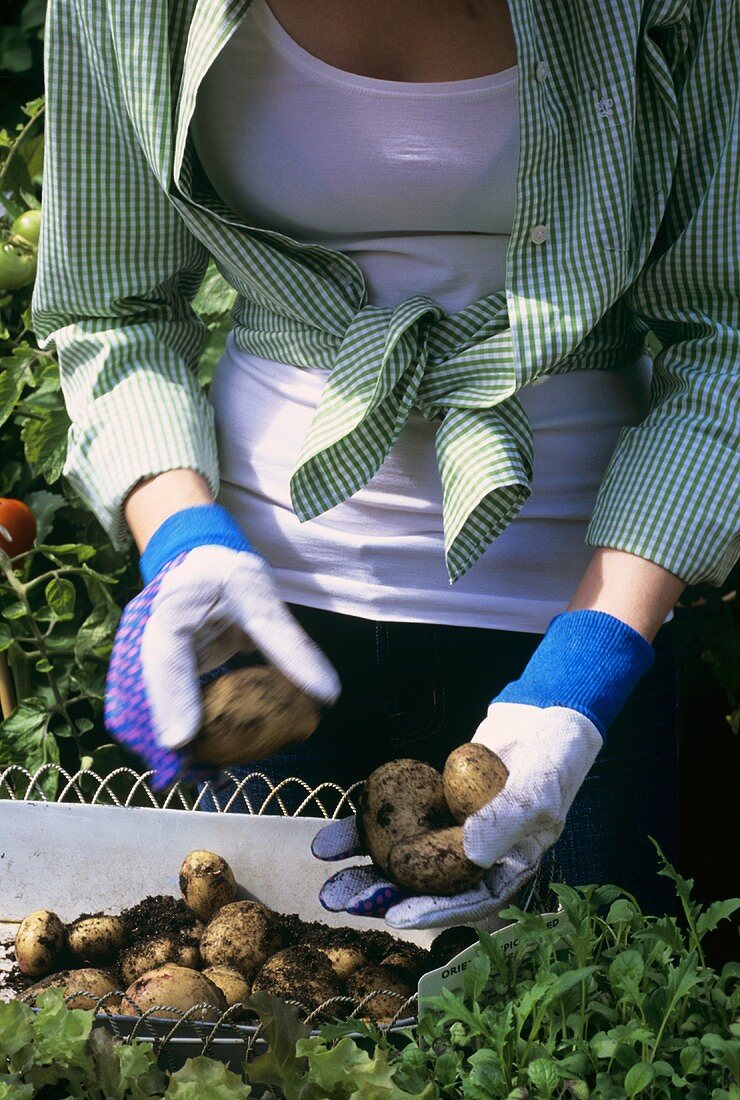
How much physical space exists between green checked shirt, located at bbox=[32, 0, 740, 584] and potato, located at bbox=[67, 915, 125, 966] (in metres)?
0.41

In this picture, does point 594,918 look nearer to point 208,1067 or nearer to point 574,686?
point 574,686

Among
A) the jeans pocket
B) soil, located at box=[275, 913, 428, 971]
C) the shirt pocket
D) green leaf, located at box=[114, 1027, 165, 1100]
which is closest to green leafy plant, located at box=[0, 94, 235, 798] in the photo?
soil, located at box=[275, 913, 428, 971]

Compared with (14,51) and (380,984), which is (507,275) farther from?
(14,51)

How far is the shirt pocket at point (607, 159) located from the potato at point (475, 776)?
432 millimetres

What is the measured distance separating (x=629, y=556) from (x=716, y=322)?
0.22m

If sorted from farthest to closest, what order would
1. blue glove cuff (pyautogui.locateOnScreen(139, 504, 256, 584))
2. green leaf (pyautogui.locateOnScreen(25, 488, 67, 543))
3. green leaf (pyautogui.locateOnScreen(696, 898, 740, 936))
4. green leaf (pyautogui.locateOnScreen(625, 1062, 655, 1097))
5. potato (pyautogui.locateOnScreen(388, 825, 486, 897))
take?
green leaf (pyautogui.locateOnScreen(25, 488, 67, 543))
blue glove cuff (pyautogui.locateOnScreen(139, 504, 256, 584))
potato (pyautogui.locateOnScreen(388, 825, 486, 897))
green leaf (pyautogui.locateOnScreen(696, 898, 740, 936))
green leaf (pyautogui.locateOnScreen(625, 1062, 655, 1097))

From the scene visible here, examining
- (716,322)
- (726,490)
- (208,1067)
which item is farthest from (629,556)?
(208,1067)

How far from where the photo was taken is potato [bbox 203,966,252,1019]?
3.87 ft

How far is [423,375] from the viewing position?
3.63ft

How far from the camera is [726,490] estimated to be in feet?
3.53

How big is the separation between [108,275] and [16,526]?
76cm

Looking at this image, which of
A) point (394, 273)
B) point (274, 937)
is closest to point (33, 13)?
point (394, 273)

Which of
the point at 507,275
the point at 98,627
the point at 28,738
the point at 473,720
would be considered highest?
the point at 507,275

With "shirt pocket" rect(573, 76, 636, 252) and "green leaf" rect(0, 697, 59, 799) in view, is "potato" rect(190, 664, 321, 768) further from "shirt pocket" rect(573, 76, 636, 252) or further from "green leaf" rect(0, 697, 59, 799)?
"green leaf" rect(0, 697, 59, 799)
